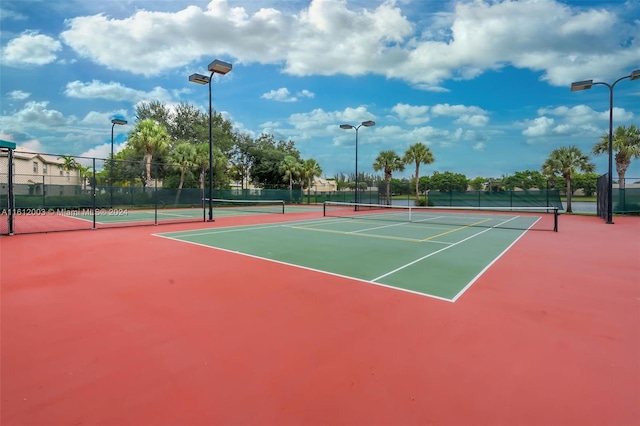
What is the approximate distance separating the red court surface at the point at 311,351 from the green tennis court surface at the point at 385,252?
530 millimetres

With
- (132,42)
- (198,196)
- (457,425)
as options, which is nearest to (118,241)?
(457,425)

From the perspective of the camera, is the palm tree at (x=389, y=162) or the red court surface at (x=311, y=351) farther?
the palm tree at (x=389, y=162)

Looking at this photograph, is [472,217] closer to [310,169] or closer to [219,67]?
[219,67]

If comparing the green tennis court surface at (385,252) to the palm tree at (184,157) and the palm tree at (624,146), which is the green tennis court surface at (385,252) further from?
the palm tree at (184,157)

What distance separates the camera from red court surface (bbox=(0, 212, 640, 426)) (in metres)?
2.43

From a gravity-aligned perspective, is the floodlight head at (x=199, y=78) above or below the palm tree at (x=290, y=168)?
above

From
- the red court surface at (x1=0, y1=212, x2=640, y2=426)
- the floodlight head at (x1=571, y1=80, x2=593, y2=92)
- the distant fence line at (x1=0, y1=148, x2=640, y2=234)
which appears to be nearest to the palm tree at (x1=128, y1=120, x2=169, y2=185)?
the distant fence line at (x1=0, y1=148, x2=640, y2=234)

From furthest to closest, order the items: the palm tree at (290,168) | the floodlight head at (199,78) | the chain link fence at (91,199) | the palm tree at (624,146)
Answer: the palm tree at (290,168) → the palm tree at (624,146) → the chain link fence at (91,199) → the floodlight head at (199,78)

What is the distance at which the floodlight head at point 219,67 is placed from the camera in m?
13.6

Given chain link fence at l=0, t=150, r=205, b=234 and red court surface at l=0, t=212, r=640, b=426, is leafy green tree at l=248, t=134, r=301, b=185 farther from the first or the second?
red court surface at l=0, t=212, r=640, b=426

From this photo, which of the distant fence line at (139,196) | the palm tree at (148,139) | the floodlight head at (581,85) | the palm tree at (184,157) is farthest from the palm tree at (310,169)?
the floodlight head at (581,85)

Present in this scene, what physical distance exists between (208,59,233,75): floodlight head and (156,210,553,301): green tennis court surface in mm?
6812

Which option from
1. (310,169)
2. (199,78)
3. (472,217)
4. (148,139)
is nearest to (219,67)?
(199,78)

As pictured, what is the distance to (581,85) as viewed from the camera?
15844 millimetres
